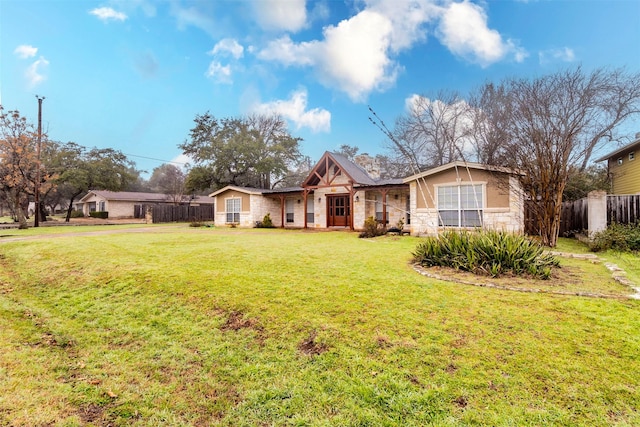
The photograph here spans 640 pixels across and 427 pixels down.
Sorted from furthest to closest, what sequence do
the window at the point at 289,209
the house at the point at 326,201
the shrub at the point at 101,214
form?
the shrub at the point at 101,214
the window at the point at 289,209
the house at the point at 326,201

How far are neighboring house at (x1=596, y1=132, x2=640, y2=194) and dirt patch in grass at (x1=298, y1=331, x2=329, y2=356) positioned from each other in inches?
689

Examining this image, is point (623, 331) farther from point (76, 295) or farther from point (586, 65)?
point (586, 65)

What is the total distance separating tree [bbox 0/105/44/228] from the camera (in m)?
20.3

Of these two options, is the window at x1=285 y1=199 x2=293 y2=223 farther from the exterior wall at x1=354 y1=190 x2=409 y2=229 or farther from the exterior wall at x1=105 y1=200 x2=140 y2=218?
the exterior wall at x1=105 y1=200 x2=140 y2=218

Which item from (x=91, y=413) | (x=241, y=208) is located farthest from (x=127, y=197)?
(x=91, y=413)

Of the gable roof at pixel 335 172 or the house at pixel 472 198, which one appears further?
A: the gable roof at pixel 335 172

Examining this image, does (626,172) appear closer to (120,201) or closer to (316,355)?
(316,355)

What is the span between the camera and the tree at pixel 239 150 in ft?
93.9

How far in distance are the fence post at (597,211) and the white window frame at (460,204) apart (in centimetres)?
344

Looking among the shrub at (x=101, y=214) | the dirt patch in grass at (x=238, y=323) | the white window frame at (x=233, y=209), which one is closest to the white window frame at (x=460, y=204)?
the dirt patch in grass at (x=238, y=323)

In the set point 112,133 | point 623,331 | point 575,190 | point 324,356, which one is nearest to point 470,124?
point 575,190

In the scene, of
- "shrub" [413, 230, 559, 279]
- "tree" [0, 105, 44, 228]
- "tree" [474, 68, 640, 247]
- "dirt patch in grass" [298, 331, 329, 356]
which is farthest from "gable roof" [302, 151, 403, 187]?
"tree" [0, 105, 44, 228]

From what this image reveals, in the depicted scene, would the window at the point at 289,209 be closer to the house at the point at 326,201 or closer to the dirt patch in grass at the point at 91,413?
the house at the point at 326,201

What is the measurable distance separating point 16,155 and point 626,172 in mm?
36722
